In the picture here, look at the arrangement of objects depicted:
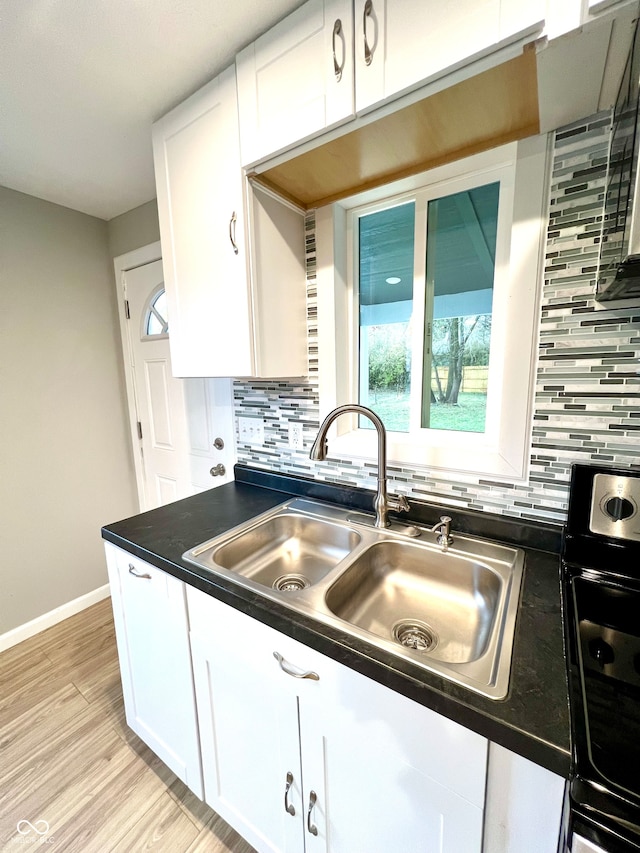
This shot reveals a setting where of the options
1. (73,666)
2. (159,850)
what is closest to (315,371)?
(159,850)

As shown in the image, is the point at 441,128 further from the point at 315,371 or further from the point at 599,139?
the point at 315,371

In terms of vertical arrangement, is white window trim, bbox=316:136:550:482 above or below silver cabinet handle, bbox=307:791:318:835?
above

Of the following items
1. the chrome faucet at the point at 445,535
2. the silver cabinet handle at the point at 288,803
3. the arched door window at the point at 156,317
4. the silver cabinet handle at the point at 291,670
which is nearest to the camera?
the silver cabinet handle at the point at 291,670

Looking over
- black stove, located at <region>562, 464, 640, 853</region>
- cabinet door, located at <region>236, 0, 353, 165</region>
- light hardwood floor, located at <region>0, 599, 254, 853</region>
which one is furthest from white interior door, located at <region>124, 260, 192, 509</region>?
black stove, located at <region>562, 464, 640, 853</region>

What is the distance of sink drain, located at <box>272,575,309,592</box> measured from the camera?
1104 mm

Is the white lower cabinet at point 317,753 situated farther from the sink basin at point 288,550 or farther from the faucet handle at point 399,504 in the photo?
the faucet handle at point 399,504

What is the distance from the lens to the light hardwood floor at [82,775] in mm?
1065

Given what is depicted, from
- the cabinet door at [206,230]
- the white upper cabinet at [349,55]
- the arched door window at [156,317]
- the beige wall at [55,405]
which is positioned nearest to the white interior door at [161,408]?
the arched door window at [156,317]

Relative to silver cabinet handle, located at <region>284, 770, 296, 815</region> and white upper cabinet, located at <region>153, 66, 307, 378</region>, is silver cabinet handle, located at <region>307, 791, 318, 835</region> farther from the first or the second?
white upper cabinet, located at <region>153, 66, 307, 378</region>

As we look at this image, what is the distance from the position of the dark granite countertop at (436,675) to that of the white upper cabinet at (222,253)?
513 mm

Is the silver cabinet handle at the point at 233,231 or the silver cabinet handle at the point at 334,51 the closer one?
the silver cabinet handle at the point at 334,51

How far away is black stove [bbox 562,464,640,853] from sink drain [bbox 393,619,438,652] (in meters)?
0.33

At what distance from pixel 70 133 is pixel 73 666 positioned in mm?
2312

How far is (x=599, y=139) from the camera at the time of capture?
2.58 ft
